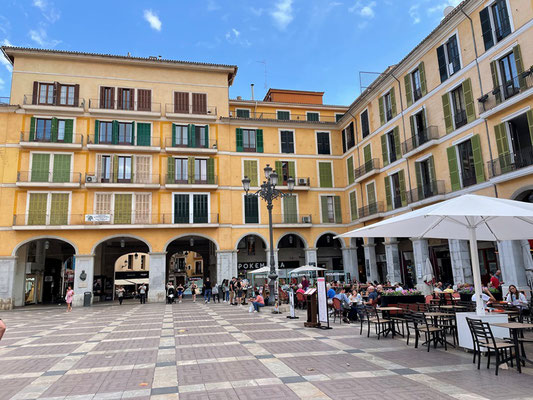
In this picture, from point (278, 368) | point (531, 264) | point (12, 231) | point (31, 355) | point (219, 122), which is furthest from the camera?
point (219, 122)

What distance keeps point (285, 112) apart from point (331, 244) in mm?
12574

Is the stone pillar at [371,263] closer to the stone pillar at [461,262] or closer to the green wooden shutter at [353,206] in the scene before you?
the green wooden shutter at [353,206]

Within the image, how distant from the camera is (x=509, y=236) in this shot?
9.30 meters

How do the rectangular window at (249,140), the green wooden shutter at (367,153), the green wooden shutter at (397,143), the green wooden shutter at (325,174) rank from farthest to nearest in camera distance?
the green wooden shutter at (325,174) < the rectangular window at (249,140) < the green wooden shutter at (367,153) < the green wooden shutter at (397,143)

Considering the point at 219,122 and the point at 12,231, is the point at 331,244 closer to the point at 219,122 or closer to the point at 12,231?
the point at 219,122

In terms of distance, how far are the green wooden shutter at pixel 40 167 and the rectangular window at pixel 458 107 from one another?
26104mm

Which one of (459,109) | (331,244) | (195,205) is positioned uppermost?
(459,109)

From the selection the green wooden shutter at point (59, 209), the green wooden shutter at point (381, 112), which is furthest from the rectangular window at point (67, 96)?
the green wooden shutter at point (381, 112)

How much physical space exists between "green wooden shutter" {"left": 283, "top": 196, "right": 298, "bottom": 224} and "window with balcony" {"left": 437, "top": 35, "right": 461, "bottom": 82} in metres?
14.1

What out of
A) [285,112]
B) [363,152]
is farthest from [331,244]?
[285,112]

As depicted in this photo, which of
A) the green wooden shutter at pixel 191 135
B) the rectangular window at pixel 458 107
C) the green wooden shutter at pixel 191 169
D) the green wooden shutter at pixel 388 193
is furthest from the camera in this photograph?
the green wooden shutter at pixel 191 135

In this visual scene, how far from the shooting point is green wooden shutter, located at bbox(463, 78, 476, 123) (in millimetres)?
18867

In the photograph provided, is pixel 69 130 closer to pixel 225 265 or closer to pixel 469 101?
pixel 225 265

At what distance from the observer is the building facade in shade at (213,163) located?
21.3 m
